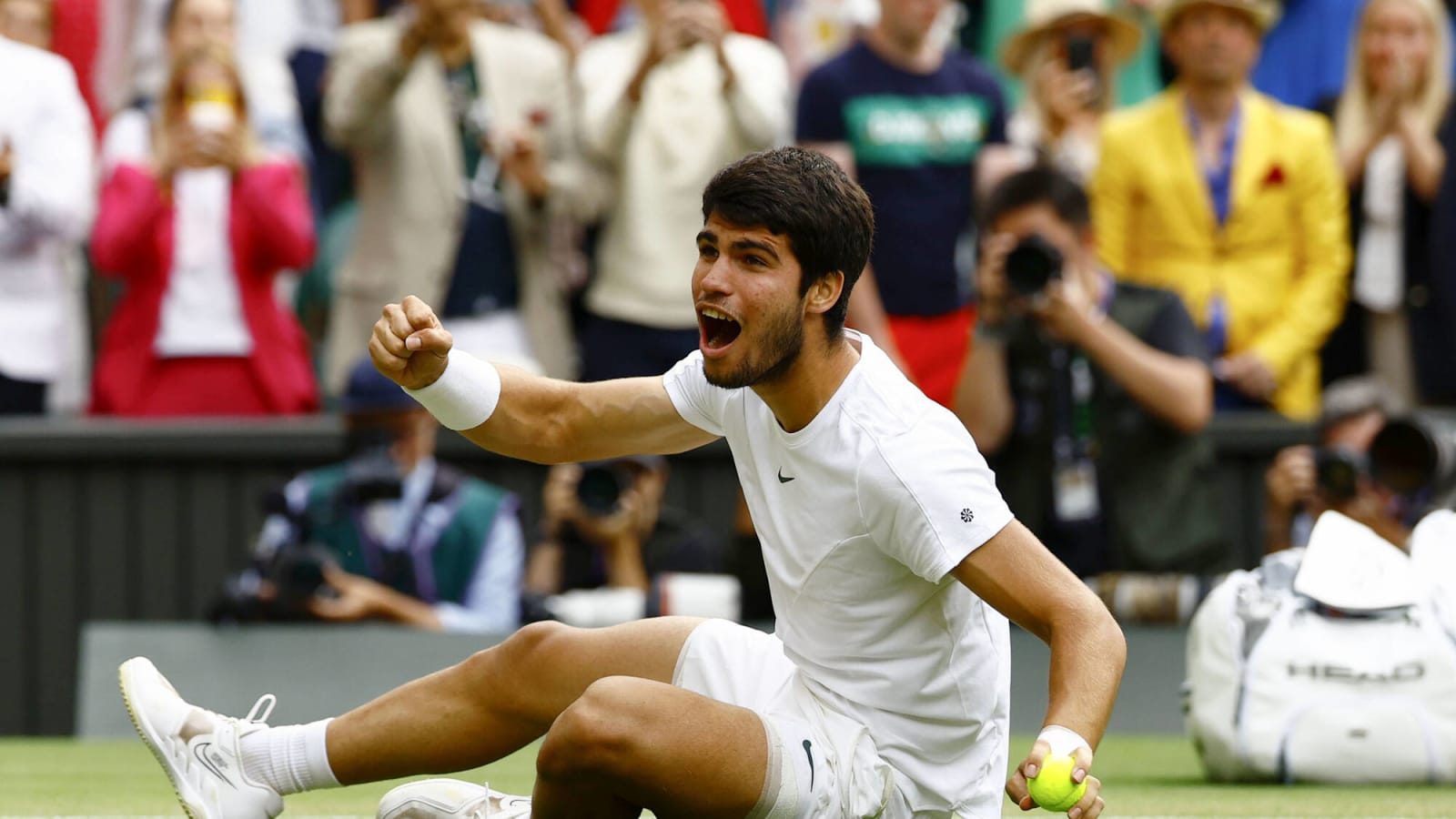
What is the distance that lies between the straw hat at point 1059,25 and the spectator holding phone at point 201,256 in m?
2.86

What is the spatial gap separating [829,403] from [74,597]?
17.3ft

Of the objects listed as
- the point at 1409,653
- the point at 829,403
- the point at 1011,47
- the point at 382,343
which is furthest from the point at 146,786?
the point at 1011,47

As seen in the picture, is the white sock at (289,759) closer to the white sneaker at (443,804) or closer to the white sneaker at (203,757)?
the white sneaker at (203,757)

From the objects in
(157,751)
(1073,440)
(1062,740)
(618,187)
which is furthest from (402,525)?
(1062,740)

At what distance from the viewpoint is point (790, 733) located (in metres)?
3.90

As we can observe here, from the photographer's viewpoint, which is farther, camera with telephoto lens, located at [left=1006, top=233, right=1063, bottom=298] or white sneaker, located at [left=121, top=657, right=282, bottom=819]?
camera with telephoto lens, located at [left=1006, top=233, right=1063, bottom=298]

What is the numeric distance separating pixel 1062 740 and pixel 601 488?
14.5 ft

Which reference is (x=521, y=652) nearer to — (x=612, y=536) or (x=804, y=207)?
(x=804, y=207)

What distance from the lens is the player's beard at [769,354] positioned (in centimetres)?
389

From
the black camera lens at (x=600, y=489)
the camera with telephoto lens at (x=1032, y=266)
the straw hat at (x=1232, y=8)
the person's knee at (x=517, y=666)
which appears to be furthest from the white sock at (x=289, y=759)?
the straw hat at (x=1232, y=8)

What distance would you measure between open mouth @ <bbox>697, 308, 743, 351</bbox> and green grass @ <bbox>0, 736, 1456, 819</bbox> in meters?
1.74

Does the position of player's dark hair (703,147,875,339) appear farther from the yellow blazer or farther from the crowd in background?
the yellow blazer

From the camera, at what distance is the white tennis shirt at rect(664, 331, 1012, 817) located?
387 cm

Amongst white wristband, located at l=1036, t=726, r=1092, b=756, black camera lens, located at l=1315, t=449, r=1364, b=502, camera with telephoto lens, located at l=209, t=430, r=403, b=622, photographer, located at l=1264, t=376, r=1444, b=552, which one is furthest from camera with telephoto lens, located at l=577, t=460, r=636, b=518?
white wristband, located at l=1036, t=726, r=1092, b=756
